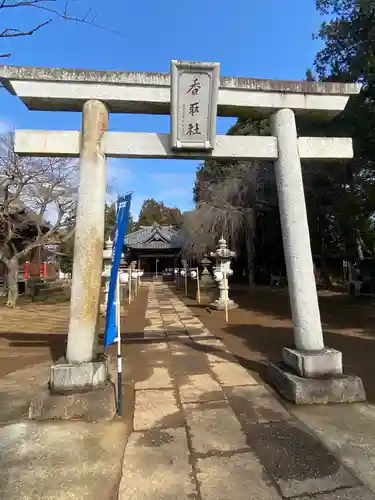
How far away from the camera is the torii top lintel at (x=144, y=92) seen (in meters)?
4.06

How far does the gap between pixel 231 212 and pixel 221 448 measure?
17.3 metres

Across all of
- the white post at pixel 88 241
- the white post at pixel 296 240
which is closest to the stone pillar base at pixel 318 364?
the white post at pixel 296 240

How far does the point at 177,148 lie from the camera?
425 cm

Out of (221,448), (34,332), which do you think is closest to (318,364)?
(221,448)

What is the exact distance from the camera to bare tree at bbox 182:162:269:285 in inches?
770

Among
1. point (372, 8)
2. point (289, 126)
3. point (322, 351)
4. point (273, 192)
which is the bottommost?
point (322, 351)

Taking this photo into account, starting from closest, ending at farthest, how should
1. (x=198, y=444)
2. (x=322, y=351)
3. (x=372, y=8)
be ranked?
(x=198, y=444)
(x=322, y=351)
(x=372, y=8)

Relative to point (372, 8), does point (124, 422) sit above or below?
below

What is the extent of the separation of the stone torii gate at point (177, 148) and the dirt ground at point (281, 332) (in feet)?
2.32

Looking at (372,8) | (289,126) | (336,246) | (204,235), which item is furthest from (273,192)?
(289,126)

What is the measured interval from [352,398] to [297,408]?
2.11 ft

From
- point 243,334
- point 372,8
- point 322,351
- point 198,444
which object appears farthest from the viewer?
point 372,8

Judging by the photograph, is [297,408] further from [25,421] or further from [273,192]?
[273,192]

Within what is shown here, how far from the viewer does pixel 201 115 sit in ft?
14.0
